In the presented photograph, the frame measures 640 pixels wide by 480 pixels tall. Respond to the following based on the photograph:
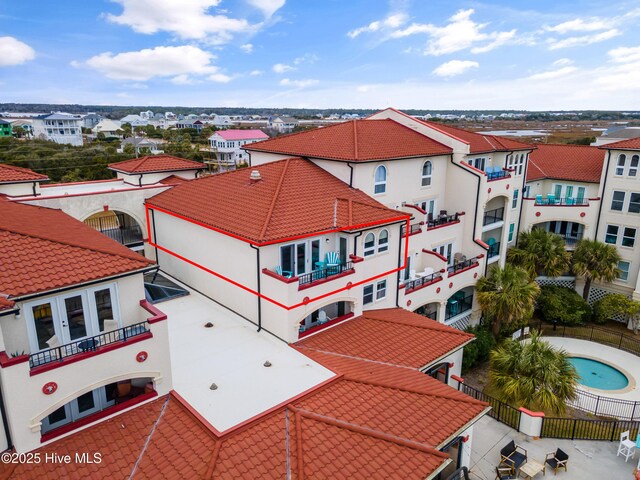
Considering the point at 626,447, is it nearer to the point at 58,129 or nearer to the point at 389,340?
the point at 389,340

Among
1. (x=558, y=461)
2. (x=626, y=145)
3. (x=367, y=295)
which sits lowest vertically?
(x=558, y=461)

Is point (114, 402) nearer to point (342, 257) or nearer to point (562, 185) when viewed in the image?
point (342, 257)

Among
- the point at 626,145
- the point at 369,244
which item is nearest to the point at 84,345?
the point at 369,244

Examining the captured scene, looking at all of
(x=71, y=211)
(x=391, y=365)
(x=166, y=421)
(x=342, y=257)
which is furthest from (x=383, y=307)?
(x=71, y=211)

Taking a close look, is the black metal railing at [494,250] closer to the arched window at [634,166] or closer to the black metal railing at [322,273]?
the arched window at [634,166]

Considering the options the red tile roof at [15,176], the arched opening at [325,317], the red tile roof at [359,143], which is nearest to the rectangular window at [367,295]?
the arched opening at [325,317]

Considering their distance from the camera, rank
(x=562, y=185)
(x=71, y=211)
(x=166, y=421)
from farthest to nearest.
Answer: (x=562, y=185) → (x=71, y=211) → (x=166, y=421)
